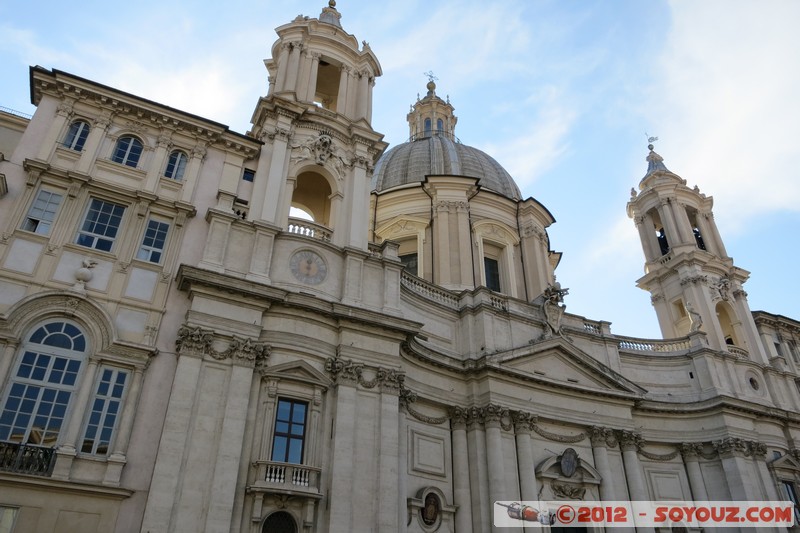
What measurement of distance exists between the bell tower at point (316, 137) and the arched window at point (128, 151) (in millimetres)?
3458

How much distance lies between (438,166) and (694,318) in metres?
16.3

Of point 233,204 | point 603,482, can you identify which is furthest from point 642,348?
point 233,204

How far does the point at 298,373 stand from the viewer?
18125mm

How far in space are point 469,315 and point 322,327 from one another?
7.81 metres

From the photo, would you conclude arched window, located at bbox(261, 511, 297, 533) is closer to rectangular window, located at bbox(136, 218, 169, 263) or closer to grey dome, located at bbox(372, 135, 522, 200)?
rectangular window, located at bbox(136, 218, 169, 263)

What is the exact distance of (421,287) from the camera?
24.7m

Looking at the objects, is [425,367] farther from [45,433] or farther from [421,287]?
[45,433]

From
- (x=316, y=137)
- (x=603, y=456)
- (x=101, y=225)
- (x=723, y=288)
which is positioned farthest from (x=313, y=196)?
(x=723, y=288)

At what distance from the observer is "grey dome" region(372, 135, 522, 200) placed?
116ft

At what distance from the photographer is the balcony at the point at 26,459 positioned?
13.8m

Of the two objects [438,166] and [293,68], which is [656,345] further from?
[293,68]

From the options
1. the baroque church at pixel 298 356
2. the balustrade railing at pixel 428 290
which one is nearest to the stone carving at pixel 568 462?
the baroque church at pixel 298 356

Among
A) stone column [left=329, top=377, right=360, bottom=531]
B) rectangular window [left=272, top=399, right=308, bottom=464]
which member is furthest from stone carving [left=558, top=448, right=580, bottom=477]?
rectangular window [left=272, top=399, right=308, bottom=464]

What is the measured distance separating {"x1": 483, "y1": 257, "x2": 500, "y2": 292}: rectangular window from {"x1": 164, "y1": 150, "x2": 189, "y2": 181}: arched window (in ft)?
55.6
